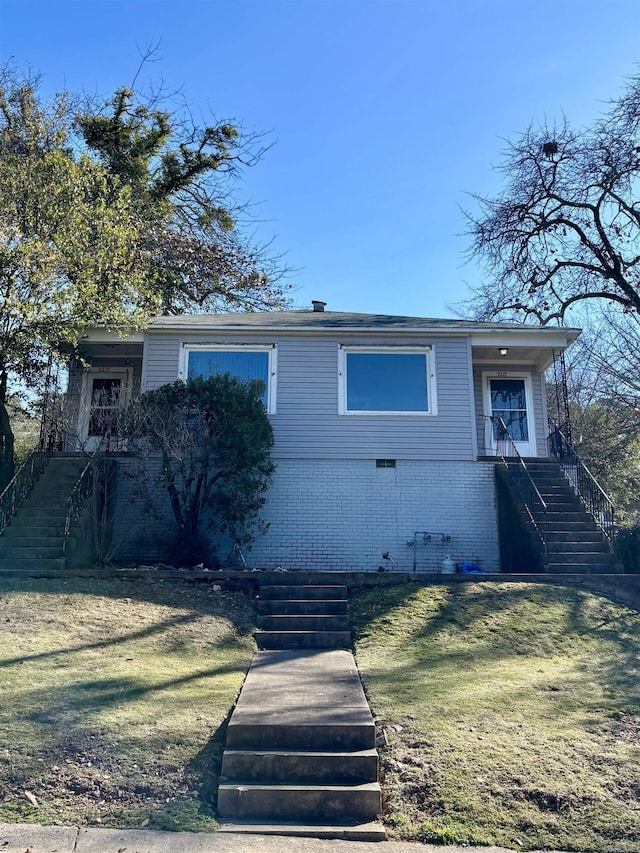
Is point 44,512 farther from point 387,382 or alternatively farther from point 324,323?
point 387,382

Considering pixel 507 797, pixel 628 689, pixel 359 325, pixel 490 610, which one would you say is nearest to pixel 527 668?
pixel 628 689

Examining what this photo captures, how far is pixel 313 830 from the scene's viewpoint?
4.50m

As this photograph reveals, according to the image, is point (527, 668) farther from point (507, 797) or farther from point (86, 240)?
point (86, 240)

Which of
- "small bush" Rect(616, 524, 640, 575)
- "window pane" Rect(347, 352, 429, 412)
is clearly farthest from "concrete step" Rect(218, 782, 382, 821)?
"window pane" Rect(347, 352, 429, 412)

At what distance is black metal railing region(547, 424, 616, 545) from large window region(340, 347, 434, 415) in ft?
9.21

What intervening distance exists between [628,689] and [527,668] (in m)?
1.00

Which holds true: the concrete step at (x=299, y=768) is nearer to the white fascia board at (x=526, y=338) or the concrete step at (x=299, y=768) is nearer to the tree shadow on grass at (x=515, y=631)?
the tree shadow on grass at (x=515, y=631)

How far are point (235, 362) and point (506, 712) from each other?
8963mm

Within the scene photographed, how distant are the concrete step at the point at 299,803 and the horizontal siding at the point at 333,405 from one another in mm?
8306

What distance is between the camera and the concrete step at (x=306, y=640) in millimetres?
8234

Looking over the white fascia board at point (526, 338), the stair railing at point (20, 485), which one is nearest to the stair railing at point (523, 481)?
the white fascia board at point (526, 338)

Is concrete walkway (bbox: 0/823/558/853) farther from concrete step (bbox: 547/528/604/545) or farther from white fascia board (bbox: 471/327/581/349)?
white fascia board (bbox: 471/327/581/349)

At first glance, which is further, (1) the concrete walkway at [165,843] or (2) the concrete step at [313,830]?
(2) the concrete step at [313,830]

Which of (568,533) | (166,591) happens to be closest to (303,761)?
(166,591)
